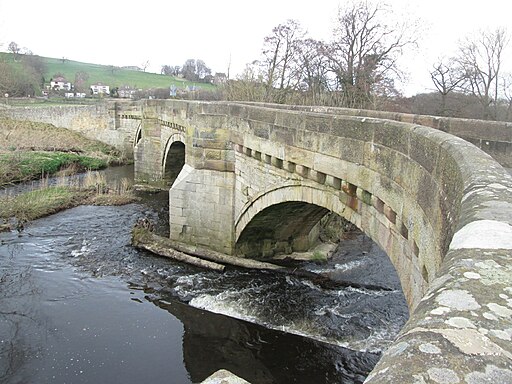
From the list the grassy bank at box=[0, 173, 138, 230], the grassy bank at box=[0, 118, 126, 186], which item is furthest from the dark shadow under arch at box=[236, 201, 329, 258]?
the grassy bank at box=[0, 118, 126, 186]

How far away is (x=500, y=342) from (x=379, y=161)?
442cm

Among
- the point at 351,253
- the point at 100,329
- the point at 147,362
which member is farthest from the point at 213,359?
the point at 351,253

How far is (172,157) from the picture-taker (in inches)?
826

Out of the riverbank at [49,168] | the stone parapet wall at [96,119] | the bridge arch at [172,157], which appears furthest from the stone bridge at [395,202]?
the stone parapet wall at [96,119]

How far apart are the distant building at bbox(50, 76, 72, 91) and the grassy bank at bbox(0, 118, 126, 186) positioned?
34.4 metres

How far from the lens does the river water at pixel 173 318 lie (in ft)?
24.6

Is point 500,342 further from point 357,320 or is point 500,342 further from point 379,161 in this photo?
point 357,320

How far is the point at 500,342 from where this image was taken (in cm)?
102

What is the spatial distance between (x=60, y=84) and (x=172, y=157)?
5180 centimetres

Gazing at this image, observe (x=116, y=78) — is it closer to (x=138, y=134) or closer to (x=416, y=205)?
(x=138, y=134)

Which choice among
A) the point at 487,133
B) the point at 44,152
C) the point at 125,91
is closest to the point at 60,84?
the point at 125,91

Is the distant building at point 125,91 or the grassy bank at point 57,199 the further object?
the distant building at point 125,91

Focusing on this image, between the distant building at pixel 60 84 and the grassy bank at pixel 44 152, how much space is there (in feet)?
113

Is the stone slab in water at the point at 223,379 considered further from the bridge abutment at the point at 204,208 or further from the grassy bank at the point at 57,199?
the grassy bank at the point at 57,199
